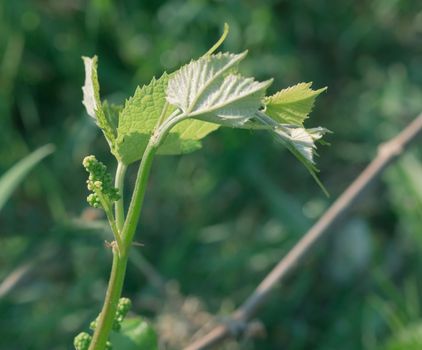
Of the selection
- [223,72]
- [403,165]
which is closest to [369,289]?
[403,165]

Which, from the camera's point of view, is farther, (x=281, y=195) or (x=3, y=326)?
(x=281, y=195)

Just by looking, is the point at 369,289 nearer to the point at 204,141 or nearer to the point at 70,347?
the point at 204,141

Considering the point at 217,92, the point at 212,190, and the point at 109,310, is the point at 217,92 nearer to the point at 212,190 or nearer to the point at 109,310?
the point at 109,310

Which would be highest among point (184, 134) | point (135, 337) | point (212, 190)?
point (212, 190)

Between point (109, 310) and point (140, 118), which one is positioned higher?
point (140, 118)

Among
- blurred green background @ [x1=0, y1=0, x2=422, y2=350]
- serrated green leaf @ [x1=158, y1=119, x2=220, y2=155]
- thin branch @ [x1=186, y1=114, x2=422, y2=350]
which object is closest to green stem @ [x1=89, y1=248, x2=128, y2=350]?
serrated green leaf @ [x1=158, y1=119, x2=220, y2=155]

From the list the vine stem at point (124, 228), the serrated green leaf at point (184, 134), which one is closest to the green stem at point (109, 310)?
the vine stem at point (124, 228)

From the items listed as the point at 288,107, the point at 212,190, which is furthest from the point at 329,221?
the point at 288,107
